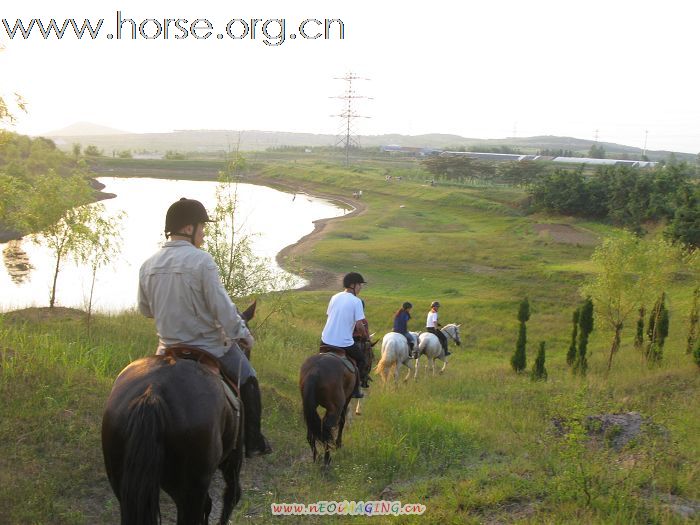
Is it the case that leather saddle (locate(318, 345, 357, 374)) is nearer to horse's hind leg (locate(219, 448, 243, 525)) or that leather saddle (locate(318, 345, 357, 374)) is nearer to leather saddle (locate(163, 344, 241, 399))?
horse's hind leg (locate(219, 448, 243, 525))

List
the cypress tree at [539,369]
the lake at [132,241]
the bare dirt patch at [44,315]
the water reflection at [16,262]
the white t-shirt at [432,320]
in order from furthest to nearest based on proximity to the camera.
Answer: the water reflection at [16,262] → the lake at [132,241] → the white t-shirt at [432,320] → the cypress tree at [539,369] → the bare dirt patch at [44,315]

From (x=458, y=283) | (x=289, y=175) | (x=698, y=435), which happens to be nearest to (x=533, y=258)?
(x=458, y=283)

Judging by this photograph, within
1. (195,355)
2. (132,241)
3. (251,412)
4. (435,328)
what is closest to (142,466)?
(195,355)

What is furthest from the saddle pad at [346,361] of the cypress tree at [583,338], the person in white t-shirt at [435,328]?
the cypress tree at [583,338]

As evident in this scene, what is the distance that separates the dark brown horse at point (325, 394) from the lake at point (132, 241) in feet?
23.8

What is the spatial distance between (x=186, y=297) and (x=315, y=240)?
149ft

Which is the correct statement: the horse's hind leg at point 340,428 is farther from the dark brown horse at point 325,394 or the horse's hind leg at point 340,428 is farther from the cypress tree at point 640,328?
the cypress tree at point 640,328

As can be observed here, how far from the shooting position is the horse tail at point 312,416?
8672 mm

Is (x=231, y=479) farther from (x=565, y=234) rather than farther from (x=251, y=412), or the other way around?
(x=565, y=234)

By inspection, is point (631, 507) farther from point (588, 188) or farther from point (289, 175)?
point (289, 175)

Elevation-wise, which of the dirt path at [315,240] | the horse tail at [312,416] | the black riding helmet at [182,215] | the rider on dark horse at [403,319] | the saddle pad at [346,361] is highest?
the black riding helmet at [182,215]

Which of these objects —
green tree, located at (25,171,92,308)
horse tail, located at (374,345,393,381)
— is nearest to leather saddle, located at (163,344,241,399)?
horse tail, located at (374,345,393,381)

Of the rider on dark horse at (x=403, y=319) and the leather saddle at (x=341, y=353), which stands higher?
the leather saddle at (x=341, y=353)

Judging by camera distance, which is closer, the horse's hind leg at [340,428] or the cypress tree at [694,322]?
the horse's hind leg at [340,428]
